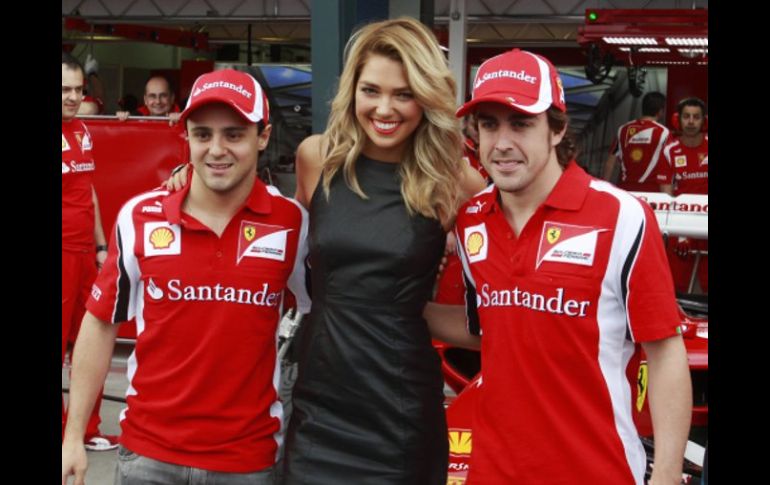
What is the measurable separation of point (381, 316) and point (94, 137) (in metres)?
5.37

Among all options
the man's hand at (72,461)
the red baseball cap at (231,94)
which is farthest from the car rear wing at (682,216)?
the man's hand at (72,461)

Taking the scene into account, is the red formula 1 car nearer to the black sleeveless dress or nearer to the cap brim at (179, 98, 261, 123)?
the black sleeveless dress

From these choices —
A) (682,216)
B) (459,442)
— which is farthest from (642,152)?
(459,442)

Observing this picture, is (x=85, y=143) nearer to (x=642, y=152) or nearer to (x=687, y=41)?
(x=642, y=152)

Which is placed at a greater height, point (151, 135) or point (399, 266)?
point (151, 135)

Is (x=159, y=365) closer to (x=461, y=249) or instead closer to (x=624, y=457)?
(x=461, y=249)

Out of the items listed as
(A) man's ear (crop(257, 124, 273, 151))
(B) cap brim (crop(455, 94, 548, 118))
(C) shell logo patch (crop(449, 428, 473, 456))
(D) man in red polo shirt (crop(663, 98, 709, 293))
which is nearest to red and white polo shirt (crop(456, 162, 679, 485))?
(B) cap brim (crop(455, 94, 548, 118))

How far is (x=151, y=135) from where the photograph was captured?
7.38 m

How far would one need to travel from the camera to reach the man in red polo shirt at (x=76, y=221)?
5.49m

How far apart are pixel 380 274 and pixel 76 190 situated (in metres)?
3.57

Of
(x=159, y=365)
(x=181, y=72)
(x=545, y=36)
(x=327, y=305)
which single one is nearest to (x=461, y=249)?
(x=327, y=305)

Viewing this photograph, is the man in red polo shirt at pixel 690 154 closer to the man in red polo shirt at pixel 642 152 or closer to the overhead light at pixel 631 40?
the man in red polo shirt at pixel 642 152
